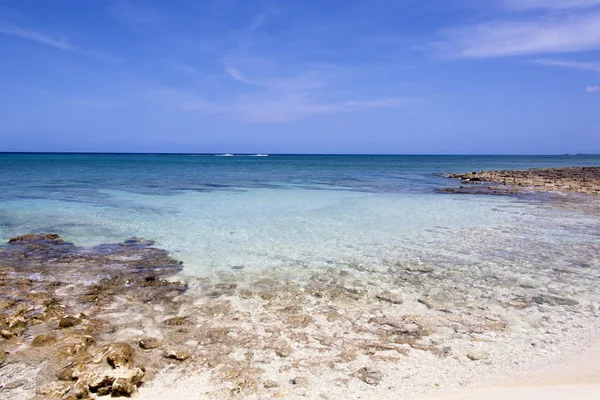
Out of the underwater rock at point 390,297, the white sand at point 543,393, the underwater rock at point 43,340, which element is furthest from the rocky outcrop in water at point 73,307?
the white sand at point 543,393

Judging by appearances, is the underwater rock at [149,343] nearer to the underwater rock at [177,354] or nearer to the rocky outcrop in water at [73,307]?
the rocky outcrop in water at [73,307]

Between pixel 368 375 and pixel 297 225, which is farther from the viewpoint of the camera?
pixel 297 225

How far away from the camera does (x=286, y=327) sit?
5.40 metres

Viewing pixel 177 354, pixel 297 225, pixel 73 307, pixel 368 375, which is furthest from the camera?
pixel 297 225

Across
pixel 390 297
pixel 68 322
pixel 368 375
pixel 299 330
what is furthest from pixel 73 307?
pixel 390 297

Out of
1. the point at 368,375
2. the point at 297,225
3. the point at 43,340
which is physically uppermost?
the point at 297,225

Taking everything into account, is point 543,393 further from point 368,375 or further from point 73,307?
point 73,307

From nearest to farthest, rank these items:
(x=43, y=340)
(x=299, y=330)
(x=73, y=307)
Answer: (x=43, y=340)
(x=299, y=330)
(x=73, y=307)

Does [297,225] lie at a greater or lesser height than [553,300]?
greater

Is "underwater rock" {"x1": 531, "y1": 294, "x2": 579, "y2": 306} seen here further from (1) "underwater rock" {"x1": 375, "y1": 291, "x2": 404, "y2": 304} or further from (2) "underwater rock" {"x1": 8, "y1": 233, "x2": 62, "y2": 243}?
(2) "underwater rock" {"x1": 8, "y1": 233, "x2": 62, "y2": 243}

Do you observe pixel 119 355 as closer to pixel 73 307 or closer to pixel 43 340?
pixel 43 340

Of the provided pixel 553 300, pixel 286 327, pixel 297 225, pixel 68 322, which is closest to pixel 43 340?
pixel 68 322

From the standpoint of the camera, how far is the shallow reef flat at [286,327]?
4.15m

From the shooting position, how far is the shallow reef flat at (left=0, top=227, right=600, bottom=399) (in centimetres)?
415
